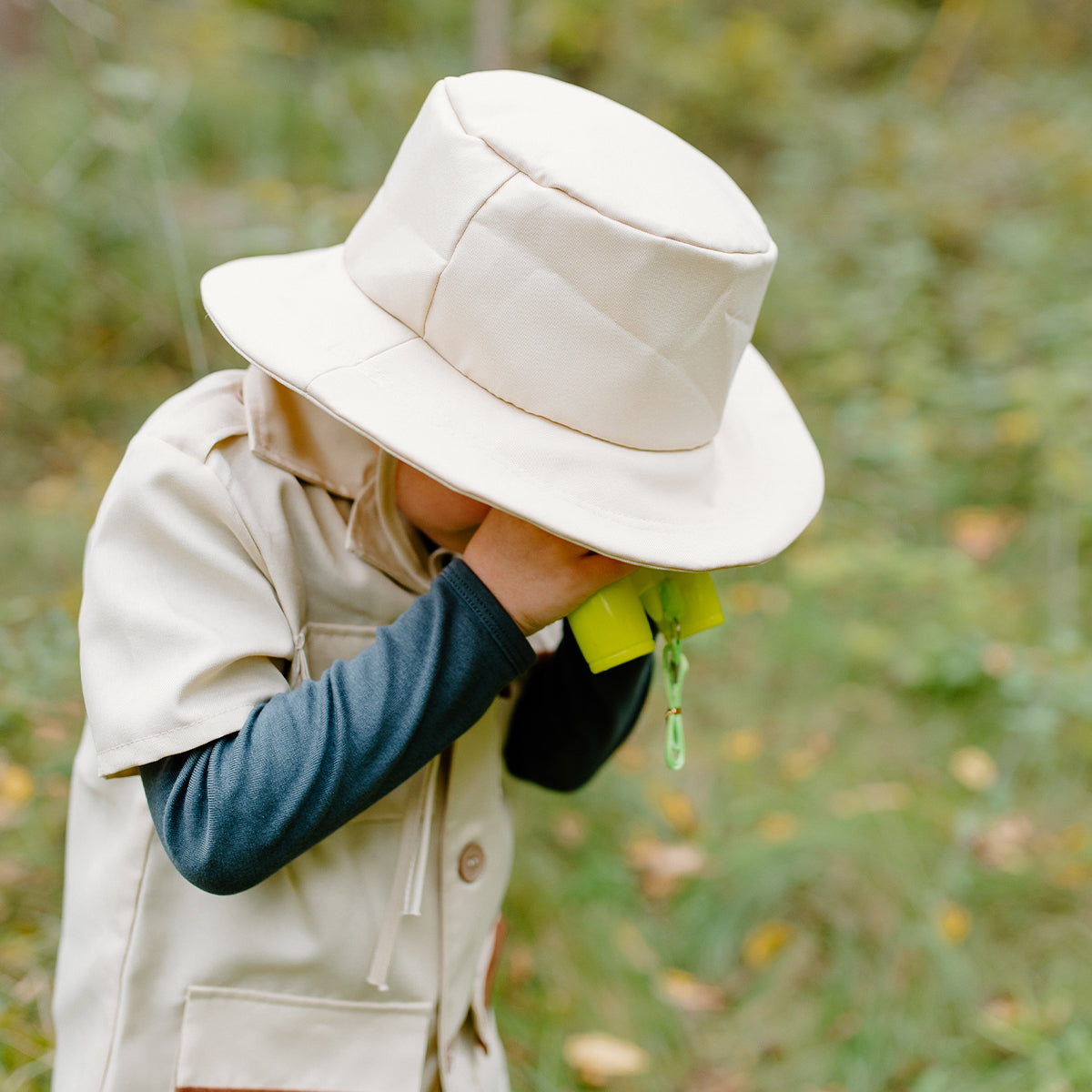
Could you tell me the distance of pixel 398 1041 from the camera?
111 cm

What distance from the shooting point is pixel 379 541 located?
105 centimetres

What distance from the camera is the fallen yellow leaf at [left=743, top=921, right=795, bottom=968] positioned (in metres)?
2.01

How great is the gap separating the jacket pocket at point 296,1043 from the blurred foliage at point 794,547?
0.66 meters

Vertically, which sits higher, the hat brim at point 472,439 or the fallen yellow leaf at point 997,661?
the hat brim at point 472,439

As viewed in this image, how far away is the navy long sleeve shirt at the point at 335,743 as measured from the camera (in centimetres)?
86

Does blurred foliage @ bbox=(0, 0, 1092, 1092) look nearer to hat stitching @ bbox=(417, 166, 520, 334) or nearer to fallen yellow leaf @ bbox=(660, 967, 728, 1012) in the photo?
fallen yellow leaf @ bbox=(660, 967, 728, 1012)

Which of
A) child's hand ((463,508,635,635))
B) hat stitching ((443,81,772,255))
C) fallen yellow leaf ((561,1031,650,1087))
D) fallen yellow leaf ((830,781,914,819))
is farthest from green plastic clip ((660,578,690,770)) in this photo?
fallen yellow leaf ((830,781,914,819))

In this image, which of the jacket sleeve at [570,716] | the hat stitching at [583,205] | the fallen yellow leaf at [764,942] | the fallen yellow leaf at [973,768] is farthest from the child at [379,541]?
the fallen yellow leaf at [973,768]

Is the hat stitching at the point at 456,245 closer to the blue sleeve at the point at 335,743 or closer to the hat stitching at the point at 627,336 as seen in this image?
the hat stitching at the point at 627,336

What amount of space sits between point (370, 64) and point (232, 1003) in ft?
15.9

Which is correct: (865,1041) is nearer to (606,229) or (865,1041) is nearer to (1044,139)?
(606,229)

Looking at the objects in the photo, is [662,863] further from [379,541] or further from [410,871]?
[379,541]

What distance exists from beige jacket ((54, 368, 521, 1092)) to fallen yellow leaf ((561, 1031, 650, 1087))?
0.68 meters

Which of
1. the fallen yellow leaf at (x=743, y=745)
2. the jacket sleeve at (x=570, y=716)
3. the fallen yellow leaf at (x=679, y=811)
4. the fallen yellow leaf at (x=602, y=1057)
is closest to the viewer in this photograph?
the jacket sleeve at (x=570, y=716)
